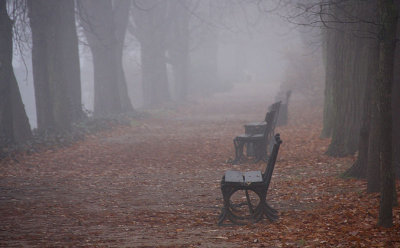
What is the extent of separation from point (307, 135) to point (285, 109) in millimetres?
3923

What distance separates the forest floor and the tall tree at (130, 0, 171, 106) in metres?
15.1

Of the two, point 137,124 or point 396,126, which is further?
point 137,124

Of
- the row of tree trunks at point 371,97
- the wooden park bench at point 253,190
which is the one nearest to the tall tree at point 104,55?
the row of tree trunks at point 371,97

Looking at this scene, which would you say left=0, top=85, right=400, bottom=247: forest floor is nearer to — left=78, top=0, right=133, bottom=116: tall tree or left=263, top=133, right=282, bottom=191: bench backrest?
left=263, top=133, right=282, bottom=191: bench backrest

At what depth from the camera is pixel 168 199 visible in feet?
24.6

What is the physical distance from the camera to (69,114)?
15.6 metres

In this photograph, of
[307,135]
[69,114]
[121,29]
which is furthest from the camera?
[121,29]

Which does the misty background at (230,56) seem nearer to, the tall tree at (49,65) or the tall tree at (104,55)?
the tall tree at (49,65)

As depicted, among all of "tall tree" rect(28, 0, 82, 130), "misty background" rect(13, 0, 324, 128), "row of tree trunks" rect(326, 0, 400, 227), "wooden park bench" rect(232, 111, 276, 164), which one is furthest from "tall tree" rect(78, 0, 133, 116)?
"row of tree trunks" rect(326, 0, 400, 227)

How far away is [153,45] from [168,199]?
22.2 meters

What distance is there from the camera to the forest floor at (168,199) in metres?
5.13

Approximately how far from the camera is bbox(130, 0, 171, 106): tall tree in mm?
27938

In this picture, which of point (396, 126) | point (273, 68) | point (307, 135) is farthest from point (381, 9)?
point (273, 68)

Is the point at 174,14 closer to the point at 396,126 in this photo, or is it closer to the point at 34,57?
the point at 34,57
